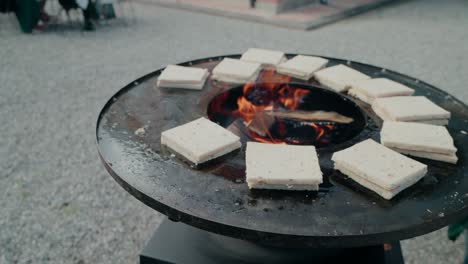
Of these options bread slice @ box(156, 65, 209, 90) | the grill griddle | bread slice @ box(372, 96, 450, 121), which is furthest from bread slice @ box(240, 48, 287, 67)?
the grill griddle

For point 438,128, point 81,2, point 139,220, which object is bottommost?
point 139,220

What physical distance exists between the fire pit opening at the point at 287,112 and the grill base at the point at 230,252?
605 mm

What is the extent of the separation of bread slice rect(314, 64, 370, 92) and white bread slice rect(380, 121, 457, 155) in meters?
0.50

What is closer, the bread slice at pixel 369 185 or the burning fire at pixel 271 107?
the bread slice at pixel 369 185

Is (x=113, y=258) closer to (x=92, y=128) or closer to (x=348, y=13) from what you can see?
(x=92, y=128)

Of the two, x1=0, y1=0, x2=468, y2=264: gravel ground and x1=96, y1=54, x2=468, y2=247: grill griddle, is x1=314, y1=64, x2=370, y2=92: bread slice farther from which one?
x1=0, y1=0, x2=468, y2=264: gravel ground

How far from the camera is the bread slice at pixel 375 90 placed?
1937 mm

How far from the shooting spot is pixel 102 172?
3174 mm

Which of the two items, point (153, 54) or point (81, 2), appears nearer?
point (153, 54)

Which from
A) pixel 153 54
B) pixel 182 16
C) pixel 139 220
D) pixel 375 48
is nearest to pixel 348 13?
pixel 375 48

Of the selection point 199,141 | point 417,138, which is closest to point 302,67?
point 417,138

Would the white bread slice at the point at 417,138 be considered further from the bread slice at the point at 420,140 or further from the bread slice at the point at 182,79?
the bread slice at the point at 182,79

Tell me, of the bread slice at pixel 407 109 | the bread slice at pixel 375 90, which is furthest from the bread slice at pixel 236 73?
the bread slice at pixel 407 109

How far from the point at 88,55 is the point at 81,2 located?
148cm
